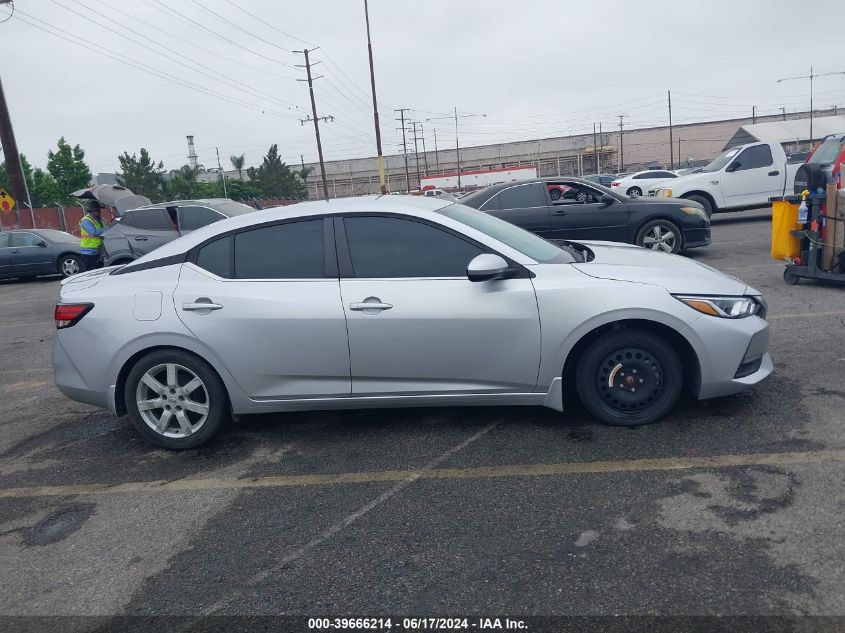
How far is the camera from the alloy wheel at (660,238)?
1105cm

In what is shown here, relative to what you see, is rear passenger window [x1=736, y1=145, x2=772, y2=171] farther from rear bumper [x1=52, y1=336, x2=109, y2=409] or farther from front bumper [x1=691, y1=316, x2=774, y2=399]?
rear bumper [x1=52, y1=336, x2=109, y2=409]

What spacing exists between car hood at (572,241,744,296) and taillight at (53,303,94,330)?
3285mm

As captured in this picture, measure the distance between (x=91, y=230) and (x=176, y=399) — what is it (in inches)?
318

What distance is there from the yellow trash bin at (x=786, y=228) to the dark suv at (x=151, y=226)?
9111 millimetres

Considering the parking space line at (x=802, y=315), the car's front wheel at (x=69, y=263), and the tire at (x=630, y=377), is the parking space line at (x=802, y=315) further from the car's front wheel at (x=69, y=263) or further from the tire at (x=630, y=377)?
the car's front wheel at (x=69, y=263)

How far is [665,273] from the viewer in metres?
4.44

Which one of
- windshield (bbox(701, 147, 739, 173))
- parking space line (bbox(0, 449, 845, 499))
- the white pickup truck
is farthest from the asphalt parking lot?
windshield (bbox(701, 147, 739, 173))

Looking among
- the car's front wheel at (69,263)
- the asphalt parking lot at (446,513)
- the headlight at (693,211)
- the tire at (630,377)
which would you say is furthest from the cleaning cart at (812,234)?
the car's front wheel at (69,263)

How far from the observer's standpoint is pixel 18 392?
661 cm

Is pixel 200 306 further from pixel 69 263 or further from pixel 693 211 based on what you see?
pixel 69 263

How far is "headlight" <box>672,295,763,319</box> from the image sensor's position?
Result: 4.25 metres

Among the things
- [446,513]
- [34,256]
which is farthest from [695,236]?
[34,256]

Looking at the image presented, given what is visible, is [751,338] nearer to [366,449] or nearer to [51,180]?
[366,449]

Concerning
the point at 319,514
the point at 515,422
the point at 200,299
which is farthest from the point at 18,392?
the point at 515,422
